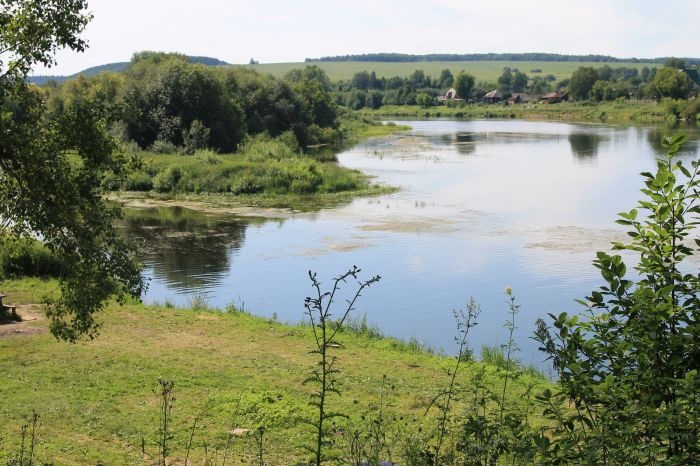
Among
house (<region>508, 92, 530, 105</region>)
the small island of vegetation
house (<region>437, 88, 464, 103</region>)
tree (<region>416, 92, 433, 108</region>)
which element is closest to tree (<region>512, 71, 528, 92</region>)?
house (<region>508, 92, 530, 105</region>)

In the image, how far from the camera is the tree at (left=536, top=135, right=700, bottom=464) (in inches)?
163

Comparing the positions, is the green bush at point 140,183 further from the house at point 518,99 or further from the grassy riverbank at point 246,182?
the house at point 518,99

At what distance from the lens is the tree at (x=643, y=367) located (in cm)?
414

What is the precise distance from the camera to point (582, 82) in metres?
140

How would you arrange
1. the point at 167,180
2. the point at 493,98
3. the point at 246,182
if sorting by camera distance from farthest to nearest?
the point at 493,98
the point at 167,180
the point at 246,182

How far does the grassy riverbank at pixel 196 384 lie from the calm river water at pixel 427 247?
2.54 m

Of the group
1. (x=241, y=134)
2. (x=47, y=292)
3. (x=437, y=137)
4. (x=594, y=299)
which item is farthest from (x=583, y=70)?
(x=594, y=299)

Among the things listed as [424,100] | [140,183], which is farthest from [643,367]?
[424,100]

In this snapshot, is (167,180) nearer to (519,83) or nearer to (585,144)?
(585,144)

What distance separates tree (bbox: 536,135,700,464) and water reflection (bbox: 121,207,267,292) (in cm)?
1696

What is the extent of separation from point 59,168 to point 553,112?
125 meters

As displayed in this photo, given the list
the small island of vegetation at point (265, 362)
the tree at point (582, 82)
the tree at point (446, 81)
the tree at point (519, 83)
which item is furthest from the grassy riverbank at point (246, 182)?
the tree at point (446, 81)

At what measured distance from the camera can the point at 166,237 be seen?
1196 inches

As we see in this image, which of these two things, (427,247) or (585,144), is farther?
(585,144)
